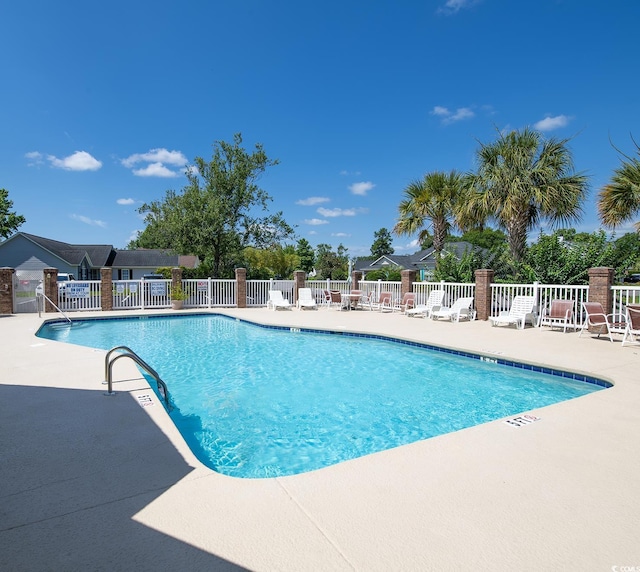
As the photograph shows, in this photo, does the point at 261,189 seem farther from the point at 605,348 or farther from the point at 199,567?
the point at 199,567

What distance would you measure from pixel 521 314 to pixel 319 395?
7.59 m

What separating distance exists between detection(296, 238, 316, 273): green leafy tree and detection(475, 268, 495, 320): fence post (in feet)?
131

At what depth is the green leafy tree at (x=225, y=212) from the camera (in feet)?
67.3

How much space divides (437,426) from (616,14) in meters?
13.1

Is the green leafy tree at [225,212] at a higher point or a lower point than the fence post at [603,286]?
higher

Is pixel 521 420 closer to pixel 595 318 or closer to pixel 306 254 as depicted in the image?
pixel 595 318

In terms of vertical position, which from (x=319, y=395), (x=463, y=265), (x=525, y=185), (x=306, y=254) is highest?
(x=306, y=254)

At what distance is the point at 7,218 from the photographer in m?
38.7

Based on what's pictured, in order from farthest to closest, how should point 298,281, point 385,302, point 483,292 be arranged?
point 298,281, point 385,302, point 483,292

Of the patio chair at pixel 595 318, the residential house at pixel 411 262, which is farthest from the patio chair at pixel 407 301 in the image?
the residential house at pixel 411 262

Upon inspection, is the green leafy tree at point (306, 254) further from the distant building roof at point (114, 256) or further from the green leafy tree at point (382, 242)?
the green leafy tree at point (382, 242)

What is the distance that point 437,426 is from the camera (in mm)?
4844

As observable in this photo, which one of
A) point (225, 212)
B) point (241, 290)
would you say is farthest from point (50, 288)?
point (225, 212)

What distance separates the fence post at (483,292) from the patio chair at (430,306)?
4.33 ft
